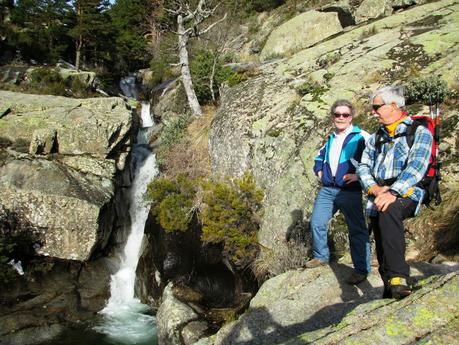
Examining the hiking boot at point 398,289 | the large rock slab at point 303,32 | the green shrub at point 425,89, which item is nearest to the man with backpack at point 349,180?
the hiking boot at point 398,289

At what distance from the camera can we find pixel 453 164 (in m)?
6.29

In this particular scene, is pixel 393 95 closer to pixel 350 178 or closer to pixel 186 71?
pixel 350 178

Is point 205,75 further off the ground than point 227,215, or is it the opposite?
point 205,75

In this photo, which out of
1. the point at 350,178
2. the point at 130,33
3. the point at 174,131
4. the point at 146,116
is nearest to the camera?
the point at 350,178

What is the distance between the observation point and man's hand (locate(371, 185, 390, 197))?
307cm

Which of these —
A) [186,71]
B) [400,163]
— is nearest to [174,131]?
[186,71]

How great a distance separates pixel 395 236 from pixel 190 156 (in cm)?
930

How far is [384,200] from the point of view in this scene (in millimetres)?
3004

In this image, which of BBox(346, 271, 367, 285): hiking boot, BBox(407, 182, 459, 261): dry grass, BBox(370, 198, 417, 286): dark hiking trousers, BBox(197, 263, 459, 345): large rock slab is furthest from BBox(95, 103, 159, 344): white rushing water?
BBox(370, 198, 417, 286): dark hiking trousers

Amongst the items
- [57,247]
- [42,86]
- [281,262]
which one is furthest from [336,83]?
[42,86]

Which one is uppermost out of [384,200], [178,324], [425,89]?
[425,89]

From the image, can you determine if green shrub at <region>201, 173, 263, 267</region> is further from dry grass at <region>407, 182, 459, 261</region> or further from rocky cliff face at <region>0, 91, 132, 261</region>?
rocky cliff face at <region>0, 91, 132, 261</region>

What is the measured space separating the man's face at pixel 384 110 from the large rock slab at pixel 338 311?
4.55ft

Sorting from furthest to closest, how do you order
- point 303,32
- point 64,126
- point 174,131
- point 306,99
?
point 303,32, point 174,131, point 64,126, point 306,99
